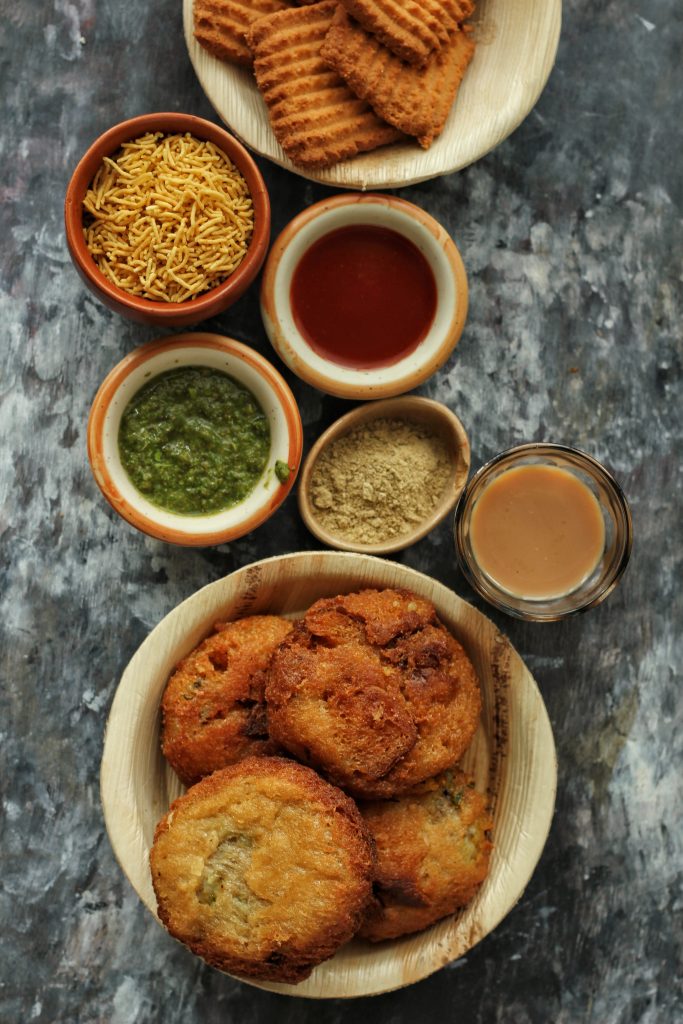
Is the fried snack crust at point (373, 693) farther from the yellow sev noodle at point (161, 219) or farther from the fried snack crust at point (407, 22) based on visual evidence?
the fried snack crust at point (407, 22)

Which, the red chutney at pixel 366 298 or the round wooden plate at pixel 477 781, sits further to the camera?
the red chutney at pixel 366 298

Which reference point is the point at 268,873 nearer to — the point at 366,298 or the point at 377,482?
the point at 377,482

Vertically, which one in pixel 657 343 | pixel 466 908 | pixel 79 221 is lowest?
pixel 466 908

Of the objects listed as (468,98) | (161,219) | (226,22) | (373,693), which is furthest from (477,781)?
(226,22)

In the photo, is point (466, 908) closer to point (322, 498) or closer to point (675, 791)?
point (675, 791)

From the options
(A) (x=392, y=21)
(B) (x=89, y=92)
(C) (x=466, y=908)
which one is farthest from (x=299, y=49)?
(C) (x=466, y=908)

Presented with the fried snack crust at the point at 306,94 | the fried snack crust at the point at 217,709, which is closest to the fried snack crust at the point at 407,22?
the fried snack crust at the point at 306,94

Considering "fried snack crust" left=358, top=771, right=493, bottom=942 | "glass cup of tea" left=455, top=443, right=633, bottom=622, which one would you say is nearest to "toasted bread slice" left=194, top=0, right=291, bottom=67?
"glass cup of tea" left=455, top=443, right=633, bottom=622
